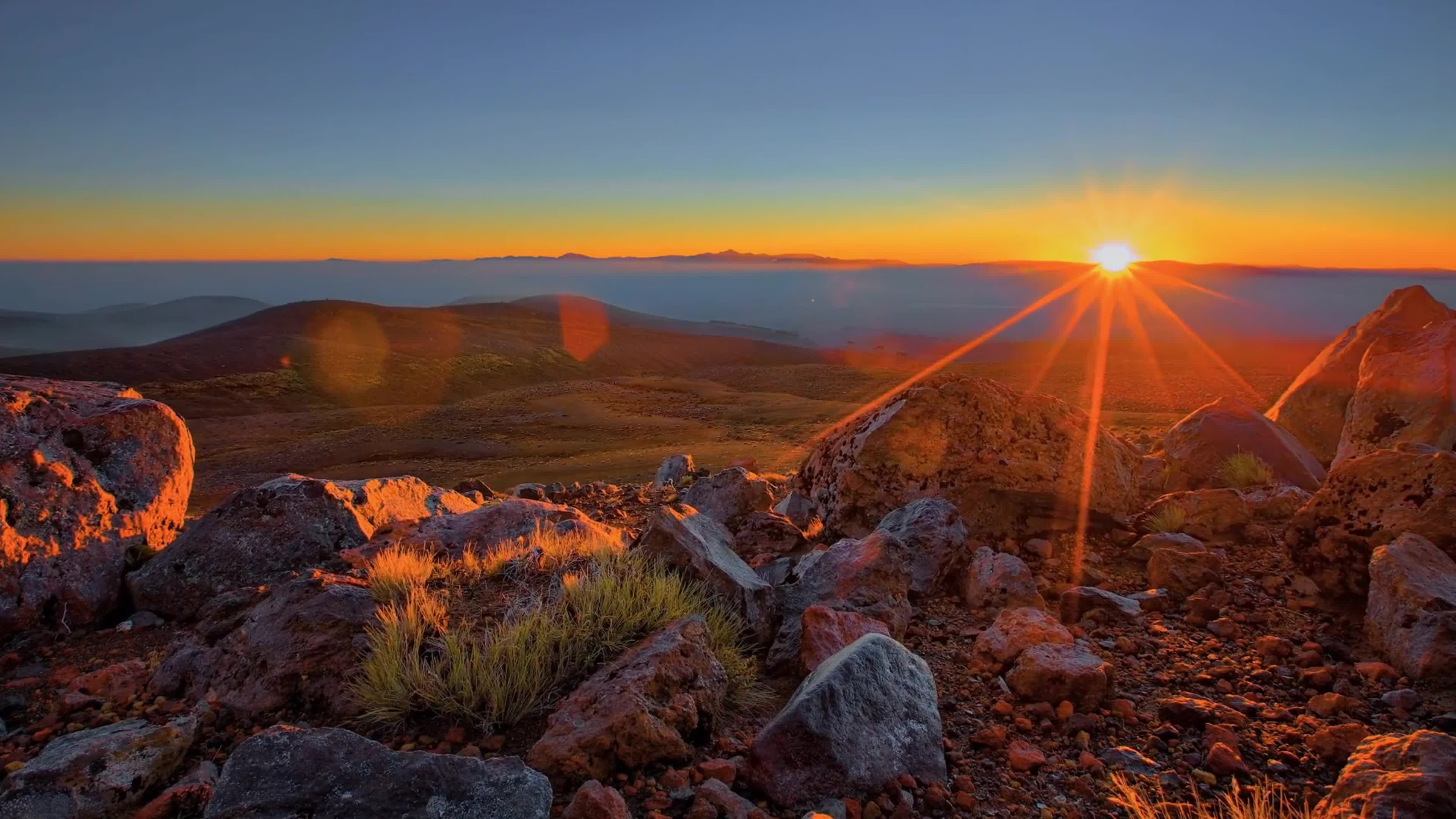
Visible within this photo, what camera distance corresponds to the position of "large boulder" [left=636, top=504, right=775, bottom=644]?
462 cm

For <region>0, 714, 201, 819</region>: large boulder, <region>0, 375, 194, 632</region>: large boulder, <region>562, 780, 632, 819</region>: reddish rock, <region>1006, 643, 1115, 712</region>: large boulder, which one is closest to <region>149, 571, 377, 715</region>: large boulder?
<region>0, 714, 201, 819</region>: large boulder

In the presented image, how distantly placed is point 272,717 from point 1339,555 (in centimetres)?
646

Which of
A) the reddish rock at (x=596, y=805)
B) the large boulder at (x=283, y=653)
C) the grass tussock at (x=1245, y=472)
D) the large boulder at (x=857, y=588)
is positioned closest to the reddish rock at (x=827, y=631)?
the large boulder at (x=857, y=588)

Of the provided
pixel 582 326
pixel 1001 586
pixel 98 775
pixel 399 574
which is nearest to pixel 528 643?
pixel 399 574

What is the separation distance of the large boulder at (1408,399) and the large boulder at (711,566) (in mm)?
7848

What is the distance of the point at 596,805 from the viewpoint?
272cm

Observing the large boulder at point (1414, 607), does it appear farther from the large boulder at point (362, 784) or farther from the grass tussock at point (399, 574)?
the grass tussock at point (399, 574)

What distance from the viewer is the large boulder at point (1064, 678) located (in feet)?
12.2

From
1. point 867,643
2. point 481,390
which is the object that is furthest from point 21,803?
point 481,390

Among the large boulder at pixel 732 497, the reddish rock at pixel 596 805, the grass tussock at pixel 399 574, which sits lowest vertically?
the large boulder at pixel 732 497

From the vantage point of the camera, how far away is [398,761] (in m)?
2.73

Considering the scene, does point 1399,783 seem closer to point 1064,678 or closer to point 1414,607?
point 1064,678

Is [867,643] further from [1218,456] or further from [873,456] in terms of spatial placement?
[1218,456]

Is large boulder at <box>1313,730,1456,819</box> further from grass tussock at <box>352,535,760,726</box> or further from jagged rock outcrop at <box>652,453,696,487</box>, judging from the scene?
jagged rock outcrop at <box>652,453,696,487</box>
